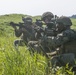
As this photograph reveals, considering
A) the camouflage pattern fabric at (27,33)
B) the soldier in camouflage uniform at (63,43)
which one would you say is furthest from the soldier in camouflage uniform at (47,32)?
the camouflage pattern fabric at (27,33)

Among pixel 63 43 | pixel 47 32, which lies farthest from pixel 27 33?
pixel 63 43

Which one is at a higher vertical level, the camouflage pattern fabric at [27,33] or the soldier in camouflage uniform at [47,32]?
the soldier in camouflage uniform at [47,32]

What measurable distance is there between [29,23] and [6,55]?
26.1 feet

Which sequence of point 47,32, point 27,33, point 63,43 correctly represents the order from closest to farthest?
1. point 63,43
2. point 47,32
3. point 27,33

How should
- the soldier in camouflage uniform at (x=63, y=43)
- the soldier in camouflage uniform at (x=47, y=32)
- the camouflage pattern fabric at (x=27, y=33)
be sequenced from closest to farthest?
the soldier in camouflage uniform at (x=63, y=43), the soldier in camouflage uniform at (x=47, y=32), the camouflage pattern fabric at (x=27, y=33)

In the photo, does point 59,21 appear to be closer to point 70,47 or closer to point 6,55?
point 70,47

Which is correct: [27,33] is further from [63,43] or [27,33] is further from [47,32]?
[63,43]

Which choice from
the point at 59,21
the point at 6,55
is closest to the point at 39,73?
the point at 6,55

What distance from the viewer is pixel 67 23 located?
7672mm

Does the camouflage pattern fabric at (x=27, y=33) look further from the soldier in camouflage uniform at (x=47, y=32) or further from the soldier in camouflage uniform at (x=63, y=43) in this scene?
the soldier in camouflage uniform at (x=63, y=43)

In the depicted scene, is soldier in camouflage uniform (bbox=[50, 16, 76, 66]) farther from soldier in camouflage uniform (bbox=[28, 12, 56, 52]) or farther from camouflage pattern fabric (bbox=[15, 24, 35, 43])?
camouflage pattern fabric (bbox=[15, 24, 35, 43])

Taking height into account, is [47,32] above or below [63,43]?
above

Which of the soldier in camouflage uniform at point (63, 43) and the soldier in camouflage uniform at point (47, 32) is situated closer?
the soldier in camouflage uniform at point (63, 43)

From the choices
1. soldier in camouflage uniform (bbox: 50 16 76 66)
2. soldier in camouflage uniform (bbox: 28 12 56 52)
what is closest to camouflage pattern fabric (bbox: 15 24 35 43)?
soldier in camouflage uniform (bbox: 28 12 56 52)
